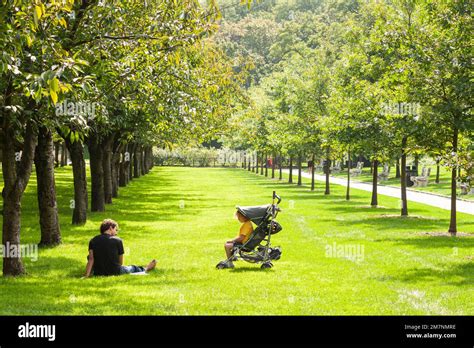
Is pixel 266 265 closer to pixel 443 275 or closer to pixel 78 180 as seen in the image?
pixel 443 275

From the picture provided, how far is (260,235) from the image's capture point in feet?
53.0

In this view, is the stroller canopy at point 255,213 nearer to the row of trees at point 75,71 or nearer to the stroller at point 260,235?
the stroller at point 260,235

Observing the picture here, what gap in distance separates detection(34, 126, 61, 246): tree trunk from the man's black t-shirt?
5.51 meters

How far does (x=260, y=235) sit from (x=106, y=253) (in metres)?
3.29

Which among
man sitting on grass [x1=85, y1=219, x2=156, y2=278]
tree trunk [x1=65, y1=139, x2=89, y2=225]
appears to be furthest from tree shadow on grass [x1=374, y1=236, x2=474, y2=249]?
tree trunk [x1=65, y1=139, x2=89, y2=225]

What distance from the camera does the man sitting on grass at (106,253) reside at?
48.6 ft

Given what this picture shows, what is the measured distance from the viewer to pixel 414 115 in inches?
957

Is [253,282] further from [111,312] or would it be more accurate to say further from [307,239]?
[307,239]

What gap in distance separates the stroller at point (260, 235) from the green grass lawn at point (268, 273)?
0.91 feet

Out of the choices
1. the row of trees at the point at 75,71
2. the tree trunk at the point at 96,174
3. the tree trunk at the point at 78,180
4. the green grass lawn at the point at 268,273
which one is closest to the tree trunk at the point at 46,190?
the row of trees at the point at 75,71

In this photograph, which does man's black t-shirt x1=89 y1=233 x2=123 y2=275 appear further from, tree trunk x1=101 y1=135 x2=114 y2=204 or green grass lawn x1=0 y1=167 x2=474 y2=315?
tree trunk x1=101 y1=135 x2=114 y2=204

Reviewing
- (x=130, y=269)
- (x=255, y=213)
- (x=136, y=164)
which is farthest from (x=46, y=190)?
(x=136, y=164)

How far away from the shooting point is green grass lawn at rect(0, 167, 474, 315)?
1216 cm
